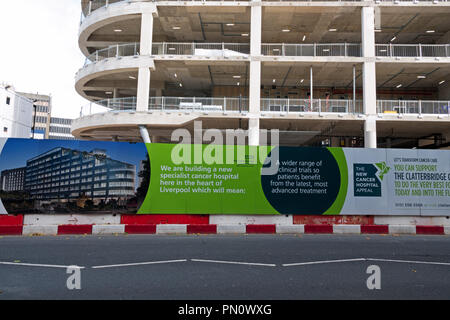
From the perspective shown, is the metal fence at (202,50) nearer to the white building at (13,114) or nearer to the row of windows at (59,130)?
the white building at (13,114)

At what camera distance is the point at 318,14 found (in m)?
24.6

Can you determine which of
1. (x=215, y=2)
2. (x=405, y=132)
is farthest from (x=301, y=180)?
(x=405, y=132)

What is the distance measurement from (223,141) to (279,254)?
23.5m

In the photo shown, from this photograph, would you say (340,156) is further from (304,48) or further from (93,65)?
(93,65)

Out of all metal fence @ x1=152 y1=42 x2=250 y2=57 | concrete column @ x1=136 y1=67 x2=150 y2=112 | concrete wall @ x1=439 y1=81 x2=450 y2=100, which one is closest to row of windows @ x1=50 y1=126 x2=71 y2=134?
metal fence @ x1=152 y1=42 x2=250 y2=57

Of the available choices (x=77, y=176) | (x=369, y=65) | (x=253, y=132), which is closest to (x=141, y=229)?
(x=77, y=176)

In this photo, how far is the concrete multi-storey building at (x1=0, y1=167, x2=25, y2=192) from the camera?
1088cm

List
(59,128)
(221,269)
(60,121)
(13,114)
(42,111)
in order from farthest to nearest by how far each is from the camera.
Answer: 1. (60,121)
2. (59,128)
3. (42,111)
4. (13,114)
5. (221,269)

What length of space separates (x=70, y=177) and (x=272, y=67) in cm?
1855

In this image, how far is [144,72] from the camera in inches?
947

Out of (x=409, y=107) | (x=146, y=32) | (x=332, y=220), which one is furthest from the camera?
(x=409, y=107)

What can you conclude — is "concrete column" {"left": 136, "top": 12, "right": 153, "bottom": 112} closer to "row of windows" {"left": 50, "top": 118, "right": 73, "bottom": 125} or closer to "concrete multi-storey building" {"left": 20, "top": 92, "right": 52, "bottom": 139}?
"concrete multi-storey building" {"left": 20, "top": 92, "right": 52, "bottom": 139}

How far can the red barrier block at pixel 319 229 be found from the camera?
1127 centimetres

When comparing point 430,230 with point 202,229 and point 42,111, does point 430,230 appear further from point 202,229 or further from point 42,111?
point 42,111
